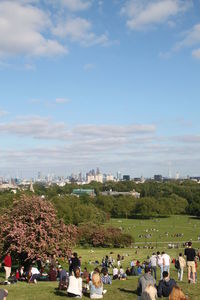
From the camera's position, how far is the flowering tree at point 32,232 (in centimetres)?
2473

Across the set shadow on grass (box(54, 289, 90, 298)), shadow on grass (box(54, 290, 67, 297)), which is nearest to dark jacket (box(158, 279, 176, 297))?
shadow on grass (box(54, 289, 90, 298))

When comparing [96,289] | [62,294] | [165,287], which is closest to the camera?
[165,287]

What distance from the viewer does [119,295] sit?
15633mm

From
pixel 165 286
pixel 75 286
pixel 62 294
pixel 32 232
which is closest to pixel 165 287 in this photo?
pixel 165 286

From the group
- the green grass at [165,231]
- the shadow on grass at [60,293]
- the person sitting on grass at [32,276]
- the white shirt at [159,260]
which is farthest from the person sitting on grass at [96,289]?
the green grass at [165,231]

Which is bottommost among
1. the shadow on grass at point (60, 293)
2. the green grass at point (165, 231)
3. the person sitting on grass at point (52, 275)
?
the green grass at point (165, 231)

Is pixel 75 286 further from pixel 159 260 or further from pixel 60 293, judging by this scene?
pixel 159 260

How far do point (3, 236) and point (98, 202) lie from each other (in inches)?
4059

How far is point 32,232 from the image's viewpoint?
25094 mm

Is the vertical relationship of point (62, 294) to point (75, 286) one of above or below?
below

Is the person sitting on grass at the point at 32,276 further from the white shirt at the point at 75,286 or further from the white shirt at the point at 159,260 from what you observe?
the white shirt at the point at 159,260

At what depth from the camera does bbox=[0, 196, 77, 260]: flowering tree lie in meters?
24.7

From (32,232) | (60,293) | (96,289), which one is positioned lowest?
(60,293)

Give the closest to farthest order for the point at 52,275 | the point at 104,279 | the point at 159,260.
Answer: the point at 104,279
the point at 159,260
the point at 52,275
